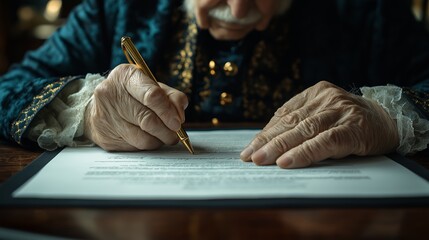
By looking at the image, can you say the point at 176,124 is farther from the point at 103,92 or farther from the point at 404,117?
the point at 404,117

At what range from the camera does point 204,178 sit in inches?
28.5

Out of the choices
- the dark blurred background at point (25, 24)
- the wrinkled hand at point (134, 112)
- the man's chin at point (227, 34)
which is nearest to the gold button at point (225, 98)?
the man's chin at point (227, 34)

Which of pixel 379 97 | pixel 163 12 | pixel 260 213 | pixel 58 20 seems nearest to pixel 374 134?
pixel 379 97

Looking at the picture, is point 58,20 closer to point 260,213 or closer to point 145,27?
point 145,27

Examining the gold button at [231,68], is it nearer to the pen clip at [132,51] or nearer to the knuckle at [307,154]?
the pen clip at [132,51]

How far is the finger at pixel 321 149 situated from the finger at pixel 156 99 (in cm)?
21

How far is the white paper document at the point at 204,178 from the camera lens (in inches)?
25.7

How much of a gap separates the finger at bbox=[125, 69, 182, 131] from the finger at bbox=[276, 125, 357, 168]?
21cm

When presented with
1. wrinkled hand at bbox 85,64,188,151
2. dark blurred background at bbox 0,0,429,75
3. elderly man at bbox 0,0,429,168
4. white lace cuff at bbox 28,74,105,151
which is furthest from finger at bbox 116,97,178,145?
dark blurred background at bbox 0,0,429,75

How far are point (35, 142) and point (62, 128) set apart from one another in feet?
0.21

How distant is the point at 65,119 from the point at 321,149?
57cm

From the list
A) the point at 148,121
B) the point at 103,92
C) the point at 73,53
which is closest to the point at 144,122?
the point at 148,121

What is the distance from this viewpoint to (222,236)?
54 cm

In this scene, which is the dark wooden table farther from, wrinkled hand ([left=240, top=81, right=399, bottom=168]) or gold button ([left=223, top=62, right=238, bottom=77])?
gold button ([left=223, top=62, right=238, bottom=77])
